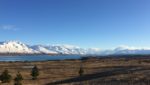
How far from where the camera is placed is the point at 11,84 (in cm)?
6800

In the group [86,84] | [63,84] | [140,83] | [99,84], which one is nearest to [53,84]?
[63,84]

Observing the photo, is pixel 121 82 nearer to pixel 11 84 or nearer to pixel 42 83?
pixel 42 83

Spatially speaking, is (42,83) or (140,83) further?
(42,83)

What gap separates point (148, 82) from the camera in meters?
51.0

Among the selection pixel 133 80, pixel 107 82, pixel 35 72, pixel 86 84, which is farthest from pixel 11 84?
pixel 133 80

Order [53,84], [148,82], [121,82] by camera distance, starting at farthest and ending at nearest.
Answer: [53,84] < [121,82] < [148,82]

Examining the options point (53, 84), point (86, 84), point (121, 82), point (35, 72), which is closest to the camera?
point (121, 82)

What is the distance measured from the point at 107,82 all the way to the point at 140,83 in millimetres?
8079

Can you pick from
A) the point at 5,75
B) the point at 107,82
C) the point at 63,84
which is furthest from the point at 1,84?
the point at 107,82

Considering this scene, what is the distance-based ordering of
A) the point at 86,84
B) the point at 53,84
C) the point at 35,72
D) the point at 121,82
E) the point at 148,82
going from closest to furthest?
the point at 148,82, the point at 121,82, the point at 86,84, the point at 53,84, the point at 35,72

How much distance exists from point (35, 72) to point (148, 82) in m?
37.6

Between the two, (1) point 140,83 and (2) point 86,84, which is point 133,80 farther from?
(2) point 86,84

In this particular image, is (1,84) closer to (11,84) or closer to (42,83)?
(11,84)

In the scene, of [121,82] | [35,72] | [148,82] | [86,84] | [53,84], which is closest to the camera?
[148,82]
